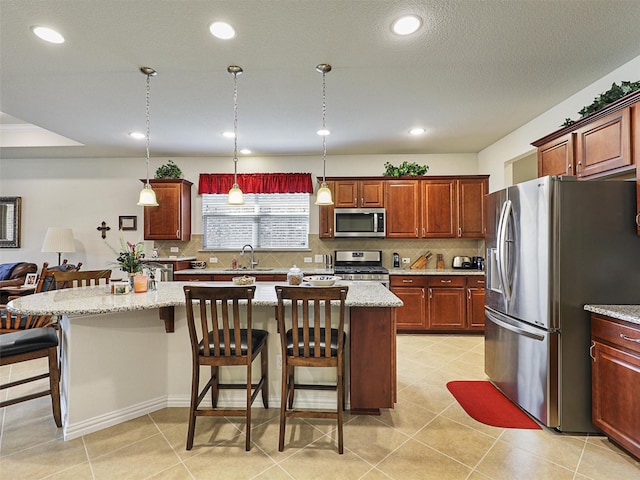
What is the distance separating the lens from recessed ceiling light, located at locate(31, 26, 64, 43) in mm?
2158

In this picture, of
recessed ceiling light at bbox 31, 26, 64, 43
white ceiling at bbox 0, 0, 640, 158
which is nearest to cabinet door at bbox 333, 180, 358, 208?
white ceiling at bbox 0, 0, 640, 158

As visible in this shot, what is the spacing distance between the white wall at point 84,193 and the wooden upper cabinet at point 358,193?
1.72ft

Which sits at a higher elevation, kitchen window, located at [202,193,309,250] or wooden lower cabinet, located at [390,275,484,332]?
kitchen window, located at [202,193,309,250]

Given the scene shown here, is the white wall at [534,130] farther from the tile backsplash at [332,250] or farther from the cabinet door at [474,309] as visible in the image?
the cabinet door at [474,309]

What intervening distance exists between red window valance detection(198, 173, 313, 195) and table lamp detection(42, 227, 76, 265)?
212cm

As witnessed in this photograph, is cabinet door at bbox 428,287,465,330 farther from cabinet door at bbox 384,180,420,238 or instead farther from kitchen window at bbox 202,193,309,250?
kitchen window at bbox 202,193,309,250

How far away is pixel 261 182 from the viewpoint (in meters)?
5.25

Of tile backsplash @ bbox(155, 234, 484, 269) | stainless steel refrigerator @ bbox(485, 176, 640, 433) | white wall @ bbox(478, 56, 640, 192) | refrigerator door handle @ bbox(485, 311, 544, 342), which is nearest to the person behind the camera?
stainless steel refrigerator @ bbox(485, 176, 640, 433)

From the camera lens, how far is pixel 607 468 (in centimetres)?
188

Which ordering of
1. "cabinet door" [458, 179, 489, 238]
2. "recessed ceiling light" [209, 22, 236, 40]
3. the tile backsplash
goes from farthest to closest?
the tile backsplash < "cabinet door" [458, 179, 489, 238] < "recessed ceiling light" [209, 22, 236, 40]

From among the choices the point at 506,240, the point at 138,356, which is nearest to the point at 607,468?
the point at 506,240

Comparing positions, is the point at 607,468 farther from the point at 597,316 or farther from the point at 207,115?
the point at 207,115

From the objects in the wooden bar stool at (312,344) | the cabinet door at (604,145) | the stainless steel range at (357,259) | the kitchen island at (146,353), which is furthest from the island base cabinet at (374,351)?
the stainless steel range at (357,259)

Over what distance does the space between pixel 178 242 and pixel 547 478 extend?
17.2 feet
